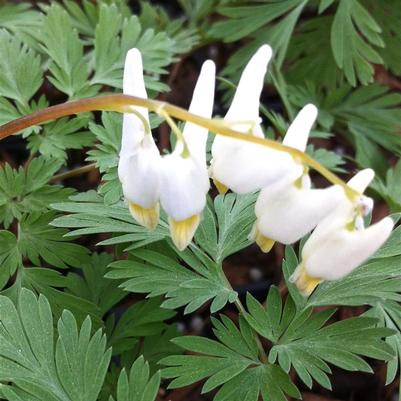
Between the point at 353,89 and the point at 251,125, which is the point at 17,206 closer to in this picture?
the point at 251,125

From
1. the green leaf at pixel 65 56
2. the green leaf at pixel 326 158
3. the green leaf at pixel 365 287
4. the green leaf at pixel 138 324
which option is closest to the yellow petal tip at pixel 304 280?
the green leaf at pixel 365 287

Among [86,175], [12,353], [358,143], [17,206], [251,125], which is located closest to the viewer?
[251,125]

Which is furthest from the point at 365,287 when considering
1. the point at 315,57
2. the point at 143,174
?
the point at 315,57

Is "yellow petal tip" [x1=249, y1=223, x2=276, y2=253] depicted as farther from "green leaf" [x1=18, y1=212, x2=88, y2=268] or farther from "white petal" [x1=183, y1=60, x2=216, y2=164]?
"green leaf" [x1=18, y1=212, x2=88, y2=268]

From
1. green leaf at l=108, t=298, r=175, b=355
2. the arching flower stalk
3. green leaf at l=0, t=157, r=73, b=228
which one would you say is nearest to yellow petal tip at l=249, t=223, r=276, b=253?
the arching flower stalk

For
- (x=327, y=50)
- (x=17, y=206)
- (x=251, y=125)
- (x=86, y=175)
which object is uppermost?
(x=251, y=125)

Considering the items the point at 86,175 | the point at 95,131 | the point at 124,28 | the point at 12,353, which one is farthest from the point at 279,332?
the point at 86,175
